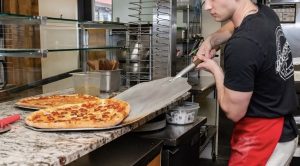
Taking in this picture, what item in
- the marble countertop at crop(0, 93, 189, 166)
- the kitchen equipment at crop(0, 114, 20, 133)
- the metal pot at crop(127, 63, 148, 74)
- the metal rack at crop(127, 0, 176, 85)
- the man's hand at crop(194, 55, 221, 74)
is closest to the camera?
the marble countertop at crop(0, 93, 189, 166)

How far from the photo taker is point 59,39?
2.01m

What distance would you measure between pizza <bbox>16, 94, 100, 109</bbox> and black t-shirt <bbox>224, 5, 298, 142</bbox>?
725 mm

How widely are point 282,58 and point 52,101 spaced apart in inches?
43.3

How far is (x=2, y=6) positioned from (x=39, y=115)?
0.94 m

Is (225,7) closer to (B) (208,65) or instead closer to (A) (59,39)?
(B) (208,65)

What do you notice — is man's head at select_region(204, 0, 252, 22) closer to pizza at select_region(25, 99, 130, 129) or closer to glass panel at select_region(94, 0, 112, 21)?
pizza at select_region(25, 99, 130, 129)

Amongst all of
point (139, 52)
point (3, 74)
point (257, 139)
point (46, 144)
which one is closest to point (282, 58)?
point (257, 139)

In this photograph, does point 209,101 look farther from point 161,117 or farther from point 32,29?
point 32,29

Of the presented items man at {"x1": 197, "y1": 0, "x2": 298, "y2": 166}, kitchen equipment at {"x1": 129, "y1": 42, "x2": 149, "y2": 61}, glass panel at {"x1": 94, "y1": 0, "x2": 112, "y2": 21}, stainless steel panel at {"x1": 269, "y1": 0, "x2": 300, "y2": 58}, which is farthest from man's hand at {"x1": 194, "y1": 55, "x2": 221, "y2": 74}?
stainless steel panel at {"x1": 269, "y1": 0, "x2": 300, "y2": 58}

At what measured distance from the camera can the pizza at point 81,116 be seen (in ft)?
4.14

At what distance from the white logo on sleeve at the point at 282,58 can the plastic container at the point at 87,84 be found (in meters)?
0.99

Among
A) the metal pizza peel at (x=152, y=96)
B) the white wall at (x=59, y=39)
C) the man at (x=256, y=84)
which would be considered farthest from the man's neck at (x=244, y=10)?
the white wall at (x=59, y=39)

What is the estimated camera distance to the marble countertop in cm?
97

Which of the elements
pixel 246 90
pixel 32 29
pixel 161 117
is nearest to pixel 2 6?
pixel 32 29
